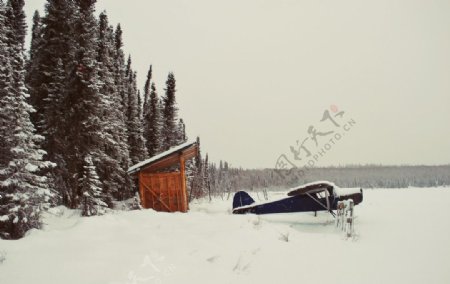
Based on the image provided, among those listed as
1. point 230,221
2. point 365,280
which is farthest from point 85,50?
point 365,280

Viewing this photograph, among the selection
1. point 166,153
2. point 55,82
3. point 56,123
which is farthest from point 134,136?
point 166,153

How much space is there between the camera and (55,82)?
19.6m

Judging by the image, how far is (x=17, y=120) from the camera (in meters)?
10.4

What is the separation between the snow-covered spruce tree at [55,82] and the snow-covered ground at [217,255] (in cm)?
1142

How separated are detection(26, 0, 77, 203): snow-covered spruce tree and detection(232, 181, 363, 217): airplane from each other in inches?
471

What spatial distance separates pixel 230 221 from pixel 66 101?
12.9m

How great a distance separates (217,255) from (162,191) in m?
12.5

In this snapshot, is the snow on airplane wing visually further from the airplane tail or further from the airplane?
the airplane tail

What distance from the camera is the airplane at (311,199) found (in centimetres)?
1502

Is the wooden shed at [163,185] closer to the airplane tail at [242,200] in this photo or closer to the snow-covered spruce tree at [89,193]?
the snow-covered spruce tree at [89,193]

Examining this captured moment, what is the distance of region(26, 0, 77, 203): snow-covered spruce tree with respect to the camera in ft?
60.3

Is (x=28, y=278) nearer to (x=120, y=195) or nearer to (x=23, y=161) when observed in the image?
(x=23, y=161)

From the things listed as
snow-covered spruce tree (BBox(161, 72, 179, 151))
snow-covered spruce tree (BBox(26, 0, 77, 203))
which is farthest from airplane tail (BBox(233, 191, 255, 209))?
snow-covered spruce tree (BBox(161, 72, 179, 151))
